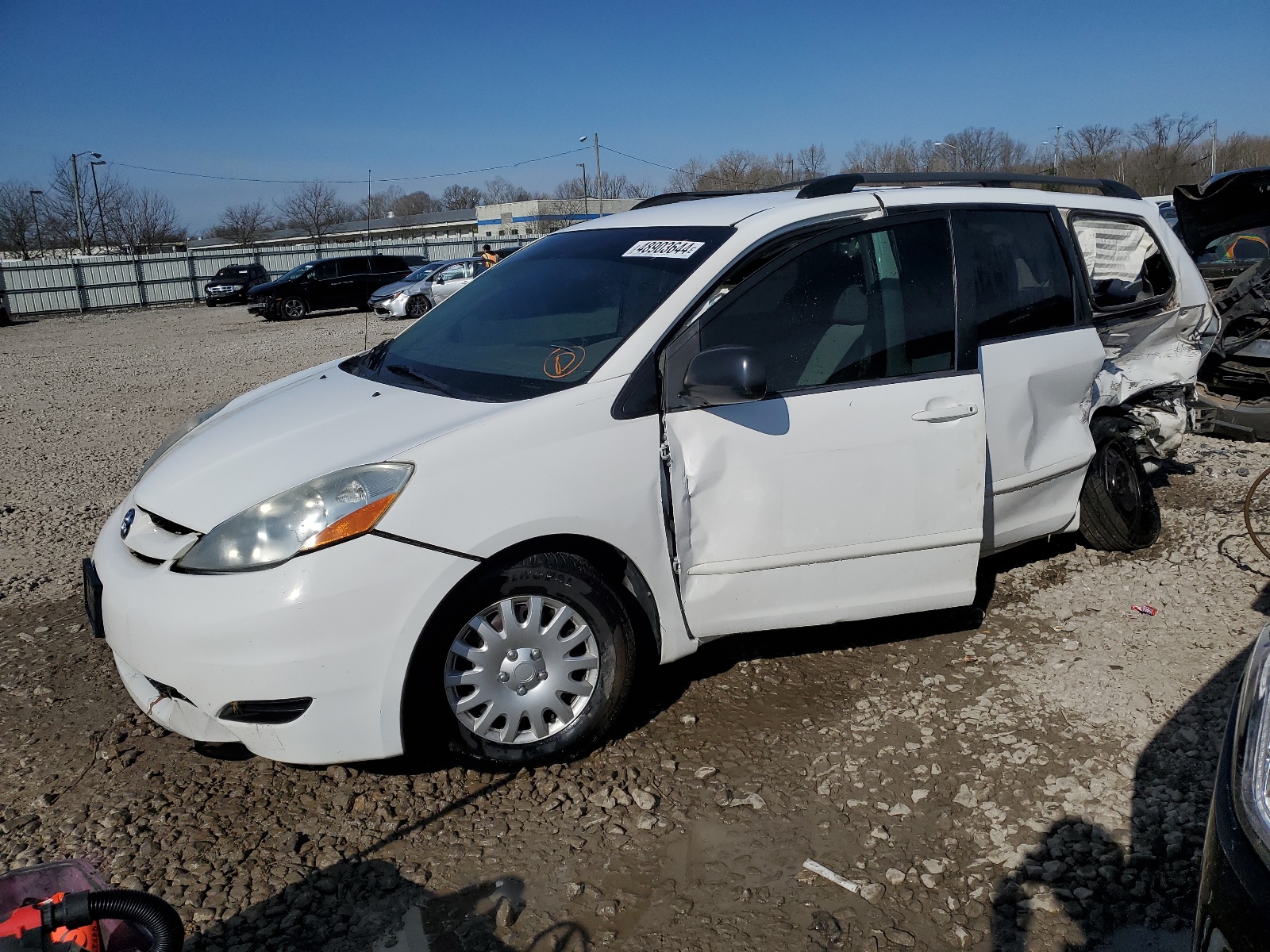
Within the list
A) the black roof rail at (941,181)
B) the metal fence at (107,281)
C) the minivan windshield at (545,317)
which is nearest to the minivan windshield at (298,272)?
the metal fence at (107,281)

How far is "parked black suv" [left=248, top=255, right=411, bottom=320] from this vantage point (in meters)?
24.9

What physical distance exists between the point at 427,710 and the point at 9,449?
7.60m

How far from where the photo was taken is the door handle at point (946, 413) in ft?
11.7

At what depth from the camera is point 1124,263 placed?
545 centimetres

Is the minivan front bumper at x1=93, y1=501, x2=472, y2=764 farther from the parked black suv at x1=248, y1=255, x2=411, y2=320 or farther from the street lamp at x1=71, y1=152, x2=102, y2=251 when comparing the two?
the street lamp at x1=71, y1=152, x2=102, y2=251

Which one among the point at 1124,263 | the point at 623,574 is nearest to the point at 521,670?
the point at 623,574

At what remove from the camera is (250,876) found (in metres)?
2.78

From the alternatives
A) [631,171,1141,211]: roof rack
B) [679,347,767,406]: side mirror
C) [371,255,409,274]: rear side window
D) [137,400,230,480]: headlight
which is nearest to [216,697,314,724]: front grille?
[137,400,230,480]: headlight

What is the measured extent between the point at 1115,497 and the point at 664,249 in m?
2.65

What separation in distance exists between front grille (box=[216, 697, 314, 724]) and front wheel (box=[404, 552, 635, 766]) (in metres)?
0.31

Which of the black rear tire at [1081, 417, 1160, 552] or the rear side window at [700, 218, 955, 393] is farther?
the black rear tire at [1081, 417, 1160, 552]

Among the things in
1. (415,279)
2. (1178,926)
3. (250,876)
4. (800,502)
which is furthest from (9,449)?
(415,279)

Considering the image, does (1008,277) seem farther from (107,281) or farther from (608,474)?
(107,281)

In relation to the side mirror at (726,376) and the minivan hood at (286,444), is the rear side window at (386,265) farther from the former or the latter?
the side mirror at (726,376)
